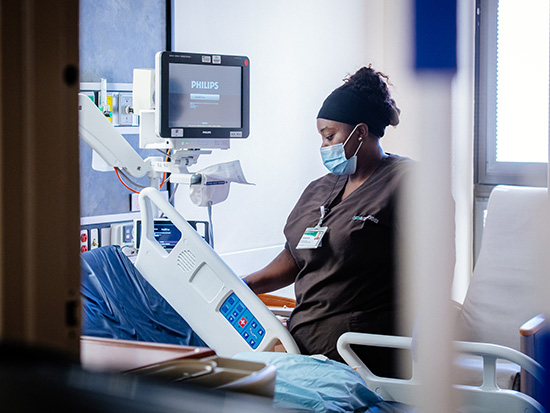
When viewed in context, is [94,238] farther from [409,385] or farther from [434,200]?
[434,200]

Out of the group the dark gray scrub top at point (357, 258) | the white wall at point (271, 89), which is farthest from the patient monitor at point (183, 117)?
the white wall at point (271, 89)

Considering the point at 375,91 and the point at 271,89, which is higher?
the point at 271,89

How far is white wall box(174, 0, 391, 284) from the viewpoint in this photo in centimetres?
358

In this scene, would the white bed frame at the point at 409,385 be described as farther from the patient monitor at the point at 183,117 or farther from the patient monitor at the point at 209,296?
the patient monitor at the point at 183,117

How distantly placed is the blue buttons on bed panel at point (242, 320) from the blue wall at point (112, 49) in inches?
39.2

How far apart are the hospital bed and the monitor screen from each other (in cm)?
33

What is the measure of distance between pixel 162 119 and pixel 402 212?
3.07 feet

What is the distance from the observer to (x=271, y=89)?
3.96 metres

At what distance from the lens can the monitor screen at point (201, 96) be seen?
257 cm

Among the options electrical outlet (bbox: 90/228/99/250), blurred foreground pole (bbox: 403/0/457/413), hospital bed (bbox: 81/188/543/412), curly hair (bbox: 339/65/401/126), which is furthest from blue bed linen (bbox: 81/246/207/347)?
blurred foreground pole (bbox: 403/0/457/413)

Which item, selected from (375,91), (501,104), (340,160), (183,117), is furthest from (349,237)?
(501,104)

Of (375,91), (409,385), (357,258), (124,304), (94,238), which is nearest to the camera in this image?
(409,385)

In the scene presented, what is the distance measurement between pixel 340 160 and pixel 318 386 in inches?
38.6

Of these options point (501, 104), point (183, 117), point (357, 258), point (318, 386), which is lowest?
point (318, 386)
